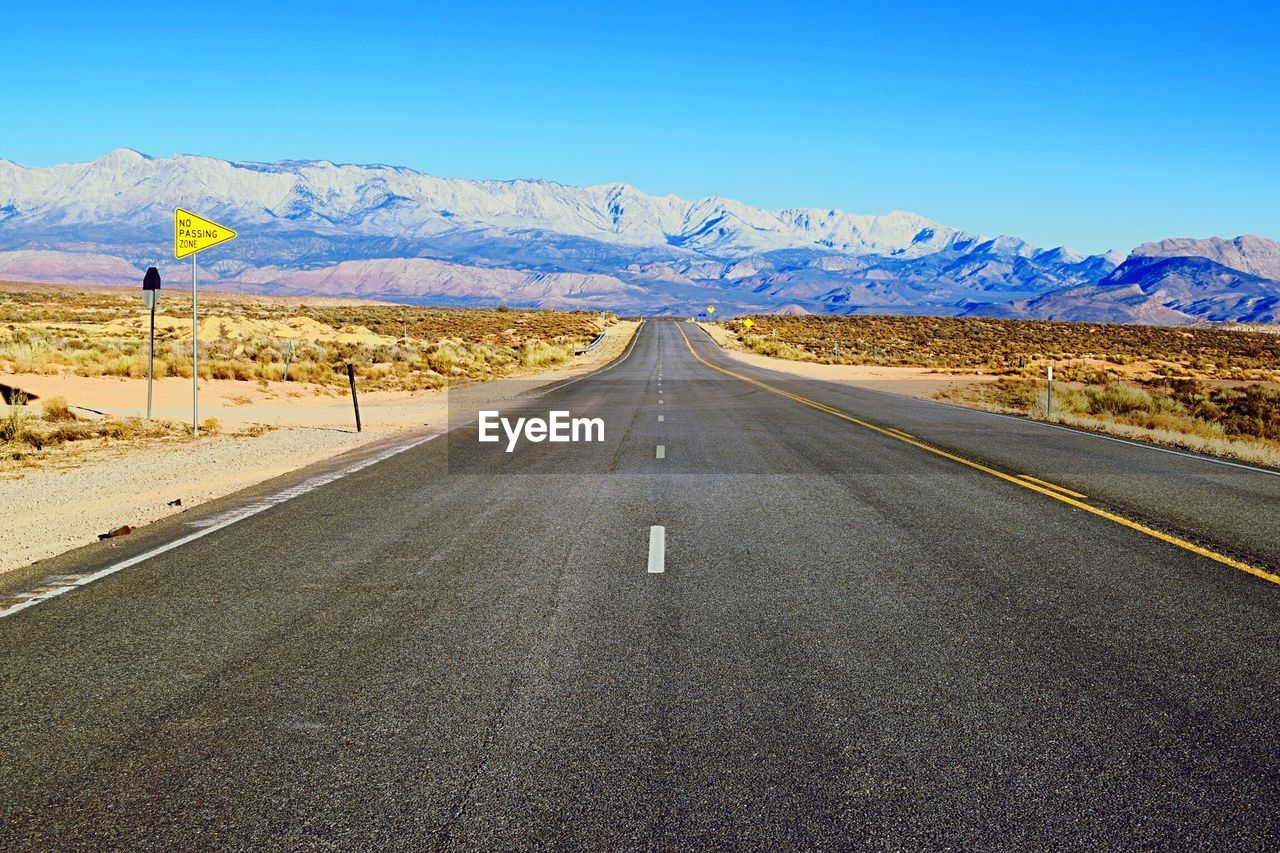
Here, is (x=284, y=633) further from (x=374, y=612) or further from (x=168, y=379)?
(x=168, y=379)

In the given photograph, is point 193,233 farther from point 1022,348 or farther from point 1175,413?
point 1022,348

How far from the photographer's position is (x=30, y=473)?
1309cm

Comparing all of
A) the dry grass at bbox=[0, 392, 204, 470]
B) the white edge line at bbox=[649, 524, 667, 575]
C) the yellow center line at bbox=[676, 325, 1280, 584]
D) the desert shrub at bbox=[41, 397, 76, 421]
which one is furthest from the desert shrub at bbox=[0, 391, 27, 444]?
the yellow center line at bbox=[676, 325, 1280, 584]

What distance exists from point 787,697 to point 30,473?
1229 centimetres

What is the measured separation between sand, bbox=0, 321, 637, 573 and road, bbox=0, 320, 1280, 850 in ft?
3.24

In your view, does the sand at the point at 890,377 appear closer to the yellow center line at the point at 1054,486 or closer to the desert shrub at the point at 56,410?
the yellow center line at the point at 1054,486

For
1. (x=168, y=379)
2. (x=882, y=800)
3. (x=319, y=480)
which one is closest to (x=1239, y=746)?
(x=882, y=800)

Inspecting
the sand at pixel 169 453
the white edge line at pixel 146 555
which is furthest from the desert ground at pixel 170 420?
the white edge line at pixel 146 555

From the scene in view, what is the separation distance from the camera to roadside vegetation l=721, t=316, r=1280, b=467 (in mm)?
25245

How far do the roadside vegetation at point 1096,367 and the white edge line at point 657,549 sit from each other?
12065 millimetres

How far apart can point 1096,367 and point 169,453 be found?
5837 centimetres

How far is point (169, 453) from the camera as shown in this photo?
15.4 m

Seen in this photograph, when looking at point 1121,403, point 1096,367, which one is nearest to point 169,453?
point 1121,403

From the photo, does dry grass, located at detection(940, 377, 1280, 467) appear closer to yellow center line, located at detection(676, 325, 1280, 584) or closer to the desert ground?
yellow center line, located at detection(676, 325, 1280, 584)
